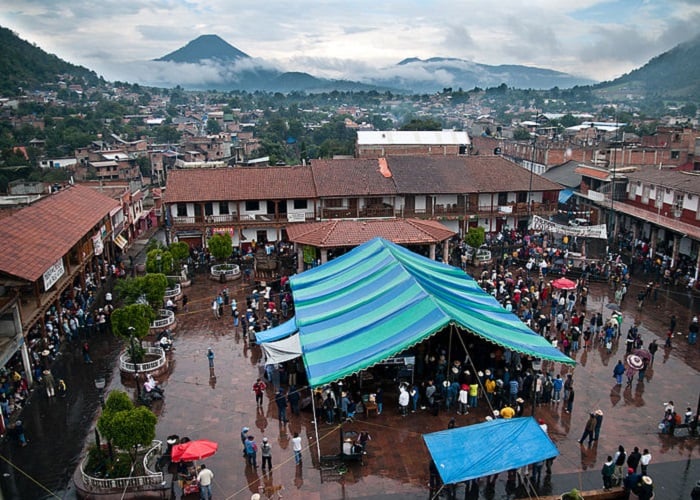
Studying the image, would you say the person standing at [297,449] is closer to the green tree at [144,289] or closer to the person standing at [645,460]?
the person standing at [645,460]

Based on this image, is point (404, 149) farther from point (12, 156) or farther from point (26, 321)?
point (26, 321)

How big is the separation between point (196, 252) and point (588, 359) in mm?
22801

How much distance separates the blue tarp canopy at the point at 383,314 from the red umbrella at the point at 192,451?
3.29 m

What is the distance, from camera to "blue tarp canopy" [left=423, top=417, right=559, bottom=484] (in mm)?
12305

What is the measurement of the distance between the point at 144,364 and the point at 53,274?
5.71 metres

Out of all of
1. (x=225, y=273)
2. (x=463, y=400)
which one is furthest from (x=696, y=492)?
(x=225, y=273)

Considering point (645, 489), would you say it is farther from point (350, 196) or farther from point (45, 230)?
point (350, 196)

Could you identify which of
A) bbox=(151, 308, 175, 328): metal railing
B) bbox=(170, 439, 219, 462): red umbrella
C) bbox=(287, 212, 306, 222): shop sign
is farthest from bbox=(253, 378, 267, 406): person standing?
bbox=(287, 212, 306, 222): shop sign

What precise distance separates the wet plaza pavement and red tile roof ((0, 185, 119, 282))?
413cm

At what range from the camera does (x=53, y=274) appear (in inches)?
861

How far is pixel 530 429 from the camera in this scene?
13336mm

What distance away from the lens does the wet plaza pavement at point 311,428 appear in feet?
45.8

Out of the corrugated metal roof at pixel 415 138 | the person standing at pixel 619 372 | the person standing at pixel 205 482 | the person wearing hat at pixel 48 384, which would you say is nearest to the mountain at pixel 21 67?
the corrugated metal roof at pixel 415 138

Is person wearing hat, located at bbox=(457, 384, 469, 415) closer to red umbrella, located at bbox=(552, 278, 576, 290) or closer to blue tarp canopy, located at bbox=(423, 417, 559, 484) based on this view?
blue tarp canopy, located at bbox=(423, 417, 559, 484)
